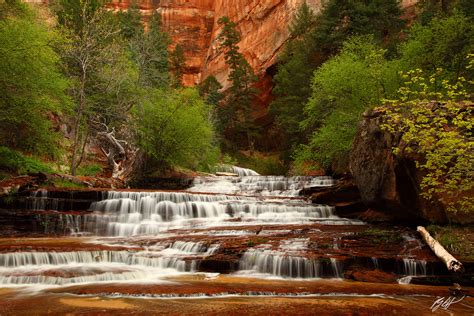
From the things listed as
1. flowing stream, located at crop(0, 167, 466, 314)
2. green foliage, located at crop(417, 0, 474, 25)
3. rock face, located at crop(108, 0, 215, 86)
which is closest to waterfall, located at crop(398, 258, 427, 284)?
flowing stream, located at crop(0, 167, 466, 314)

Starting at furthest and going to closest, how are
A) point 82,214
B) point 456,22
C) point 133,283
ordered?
1. point 456,22
2. point 82,214
3. point 133,283

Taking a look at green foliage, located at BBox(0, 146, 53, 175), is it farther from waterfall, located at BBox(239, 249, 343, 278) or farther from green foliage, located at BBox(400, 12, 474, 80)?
green foliage, located at BBox(400, 12, 474, 80)

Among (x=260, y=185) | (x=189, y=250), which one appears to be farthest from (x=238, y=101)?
(x=189, y=250)

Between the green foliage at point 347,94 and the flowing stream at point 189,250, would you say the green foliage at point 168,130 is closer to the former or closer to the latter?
the green foliage at point 347,94

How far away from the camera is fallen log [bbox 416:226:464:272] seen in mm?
8367

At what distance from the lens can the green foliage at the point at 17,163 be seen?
18516mm

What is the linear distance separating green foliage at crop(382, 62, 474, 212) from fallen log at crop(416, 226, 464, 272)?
102 cm

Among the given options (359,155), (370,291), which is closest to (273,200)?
(359,155)

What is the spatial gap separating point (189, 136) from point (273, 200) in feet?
31.6

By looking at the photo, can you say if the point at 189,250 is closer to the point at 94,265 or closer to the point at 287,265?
the point at 94,265

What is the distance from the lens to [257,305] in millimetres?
6766

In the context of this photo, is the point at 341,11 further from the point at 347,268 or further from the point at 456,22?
the point at 347,268

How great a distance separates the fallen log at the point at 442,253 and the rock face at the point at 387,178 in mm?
1188

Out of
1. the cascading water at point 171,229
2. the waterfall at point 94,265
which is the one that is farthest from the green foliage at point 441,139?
the waterfall at point 94,265
